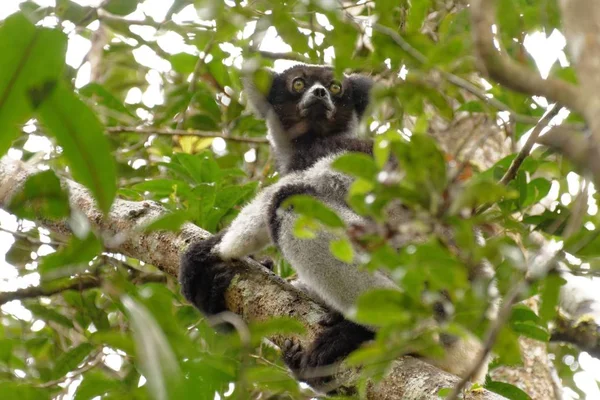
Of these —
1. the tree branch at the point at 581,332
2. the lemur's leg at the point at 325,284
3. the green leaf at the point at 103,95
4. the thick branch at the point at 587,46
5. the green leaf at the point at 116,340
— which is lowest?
the tree branch at the point at 581,332

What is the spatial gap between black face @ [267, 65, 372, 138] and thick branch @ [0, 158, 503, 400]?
171 cm

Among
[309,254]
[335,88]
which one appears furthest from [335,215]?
[335,88]

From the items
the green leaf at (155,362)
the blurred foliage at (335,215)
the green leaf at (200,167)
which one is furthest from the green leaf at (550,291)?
the green leaf at (200,167)

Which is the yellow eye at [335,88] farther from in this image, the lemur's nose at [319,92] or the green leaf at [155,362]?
the green leaf at [155,362]

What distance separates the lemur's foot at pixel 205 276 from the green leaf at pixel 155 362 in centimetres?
249

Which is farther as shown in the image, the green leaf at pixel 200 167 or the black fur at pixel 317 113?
the black fur at pixel 317 113

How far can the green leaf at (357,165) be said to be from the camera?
1.75 m

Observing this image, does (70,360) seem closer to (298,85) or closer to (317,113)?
(317,113)

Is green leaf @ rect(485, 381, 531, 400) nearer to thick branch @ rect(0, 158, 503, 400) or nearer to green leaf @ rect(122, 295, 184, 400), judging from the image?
thick branch @ rect(0, 158, 503, 400)

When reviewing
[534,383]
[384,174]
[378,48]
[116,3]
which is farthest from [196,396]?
[534,383]

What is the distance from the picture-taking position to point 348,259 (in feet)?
6.03

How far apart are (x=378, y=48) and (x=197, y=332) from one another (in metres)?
2.44

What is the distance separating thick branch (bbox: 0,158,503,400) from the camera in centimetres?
260

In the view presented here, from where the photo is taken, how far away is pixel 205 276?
11.8 feet
